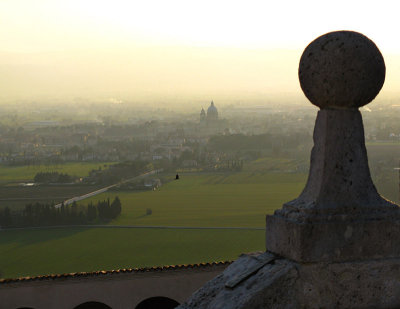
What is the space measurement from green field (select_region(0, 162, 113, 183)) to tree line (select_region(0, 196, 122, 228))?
2354 cm

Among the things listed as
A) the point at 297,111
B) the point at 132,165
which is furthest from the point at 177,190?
the point at 297,111

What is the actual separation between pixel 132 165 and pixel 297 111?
7265cm

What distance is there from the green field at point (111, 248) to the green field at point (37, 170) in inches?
1183

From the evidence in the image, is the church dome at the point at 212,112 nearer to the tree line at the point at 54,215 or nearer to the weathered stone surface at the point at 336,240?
the tree line at the point at 54,215

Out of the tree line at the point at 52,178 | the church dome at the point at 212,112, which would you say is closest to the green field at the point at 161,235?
the tree line at the point at 52,178

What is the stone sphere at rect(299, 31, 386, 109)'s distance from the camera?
305 centimetres

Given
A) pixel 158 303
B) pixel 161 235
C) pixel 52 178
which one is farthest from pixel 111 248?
pixel 52 178

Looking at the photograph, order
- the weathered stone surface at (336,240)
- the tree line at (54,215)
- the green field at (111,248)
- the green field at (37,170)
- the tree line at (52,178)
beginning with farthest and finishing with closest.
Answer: the green field at (37,170) → the tree line at (52,178) → the tree line at (54,215) → the green field at (111,248) → the weathered stone surface at (336,240)

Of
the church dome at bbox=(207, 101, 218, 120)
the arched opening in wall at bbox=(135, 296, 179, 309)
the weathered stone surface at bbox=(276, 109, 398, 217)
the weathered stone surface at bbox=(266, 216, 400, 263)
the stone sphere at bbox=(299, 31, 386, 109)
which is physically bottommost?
the arched opening in wall at bbox=(135, 296, 179, 309)

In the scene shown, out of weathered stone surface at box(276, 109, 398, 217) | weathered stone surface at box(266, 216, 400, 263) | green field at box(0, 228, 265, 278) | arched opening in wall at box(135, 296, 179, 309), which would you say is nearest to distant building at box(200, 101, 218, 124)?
green field at box(0, 228, 265, 278)

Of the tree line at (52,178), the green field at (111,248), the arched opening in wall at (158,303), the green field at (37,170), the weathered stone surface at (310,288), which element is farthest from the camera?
the green field at (37,170)

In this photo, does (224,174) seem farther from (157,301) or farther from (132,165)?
(157,301)

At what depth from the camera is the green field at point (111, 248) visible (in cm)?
4566

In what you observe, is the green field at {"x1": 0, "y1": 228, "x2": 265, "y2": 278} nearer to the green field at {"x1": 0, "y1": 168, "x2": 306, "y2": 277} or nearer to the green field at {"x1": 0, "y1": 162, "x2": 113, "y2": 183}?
the green field at {"x1": 0, "y1": 168, "x2": 306, "y2": 277}
